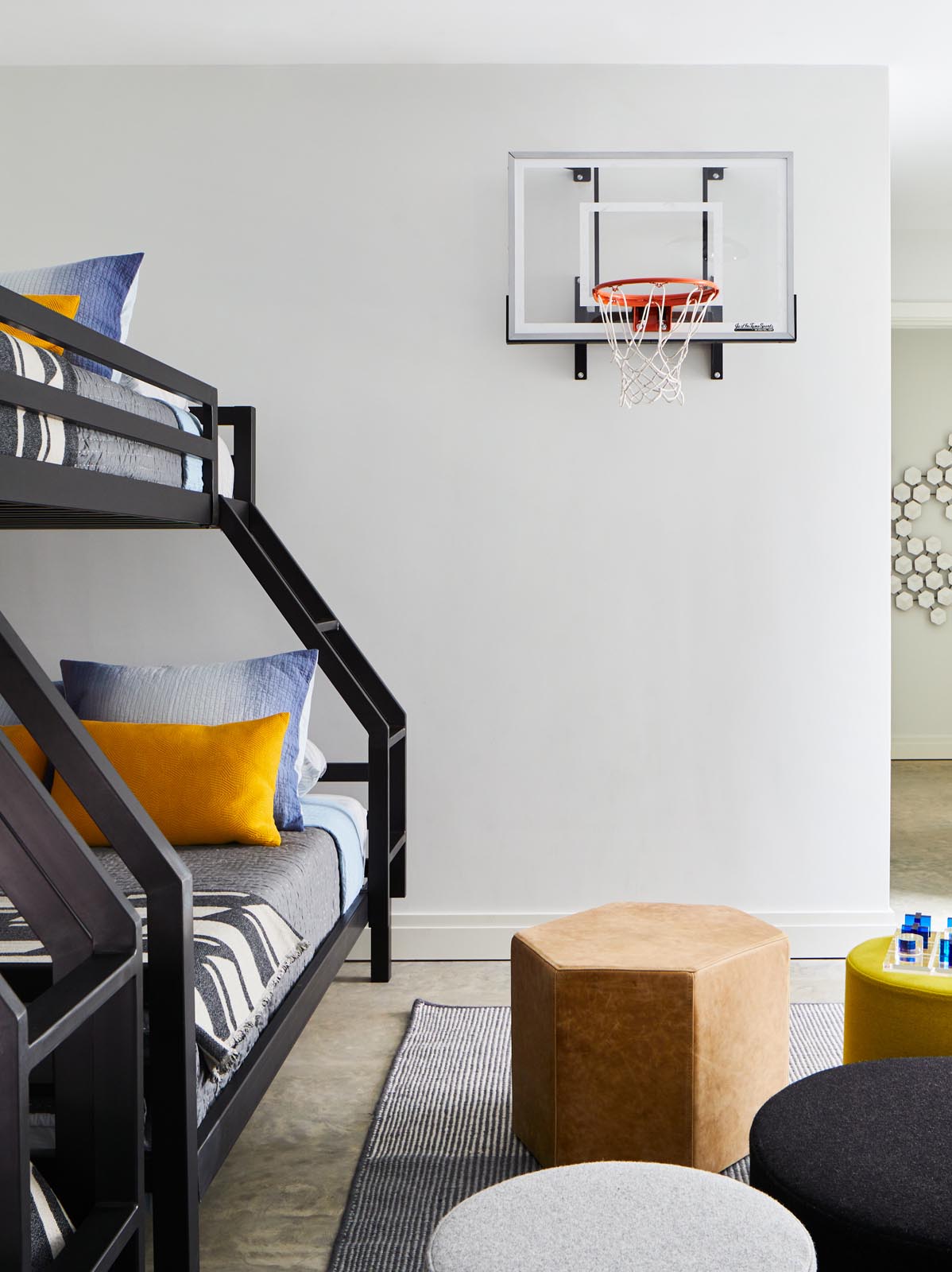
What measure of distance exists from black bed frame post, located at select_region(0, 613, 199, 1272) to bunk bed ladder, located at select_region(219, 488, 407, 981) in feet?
4.34

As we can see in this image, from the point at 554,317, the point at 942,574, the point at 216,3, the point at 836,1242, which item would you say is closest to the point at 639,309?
the point at 554,317

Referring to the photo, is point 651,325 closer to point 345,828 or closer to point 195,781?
point 345,828

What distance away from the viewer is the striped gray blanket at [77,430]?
1.70 meters

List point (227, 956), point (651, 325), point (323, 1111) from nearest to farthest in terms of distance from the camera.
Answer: point (227, 956) < point (323, 1111) < point (651, 325)

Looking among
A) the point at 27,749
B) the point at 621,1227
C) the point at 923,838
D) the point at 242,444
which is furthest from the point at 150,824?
the point at 923,838

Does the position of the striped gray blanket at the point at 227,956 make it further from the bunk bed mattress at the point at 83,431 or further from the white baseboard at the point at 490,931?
the white baseboard at the point at 490,931

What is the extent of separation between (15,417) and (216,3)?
1.74 meters

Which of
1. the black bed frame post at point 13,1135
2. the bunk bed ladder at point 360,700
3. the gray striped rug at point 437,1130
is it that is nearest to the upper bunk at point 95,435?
the bunk bed ladder at point 360,700

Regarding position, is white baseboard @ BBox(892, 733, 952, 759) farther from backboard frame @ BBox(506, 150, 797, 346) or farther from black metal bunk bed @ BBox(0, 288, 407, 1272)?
black metal bunk bed @ BBox(0, 288, 407, 1272)

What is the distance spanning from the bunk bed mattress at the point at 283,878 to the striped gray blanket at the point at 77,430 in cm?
77

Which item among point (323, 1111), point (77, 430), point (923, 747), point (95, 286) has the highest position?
point (95, 286)

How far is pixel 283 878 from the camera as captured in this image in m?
2.16

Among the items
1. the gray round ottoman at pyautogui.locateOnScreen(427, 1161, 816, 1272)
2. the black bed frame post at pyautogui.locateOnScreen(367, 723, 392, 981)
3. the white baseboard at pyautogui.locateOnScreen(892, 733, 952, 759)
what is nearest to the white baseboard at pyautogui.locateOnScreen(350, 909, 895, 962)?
the black bed frame post at pyautogui.locateOnScreen(367, 723, 392, 981)

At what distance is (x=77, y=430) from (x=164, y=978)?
3.15 ft
